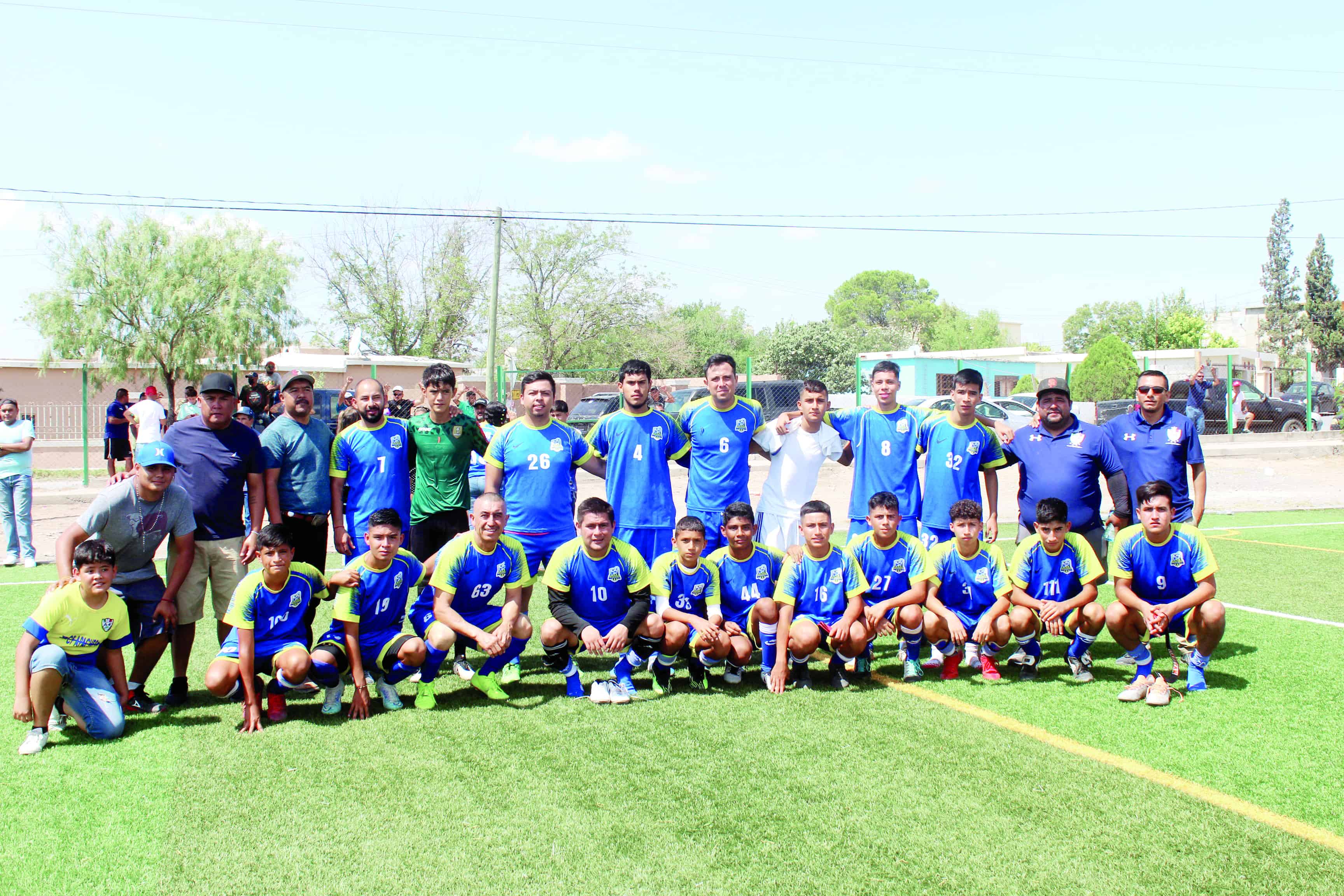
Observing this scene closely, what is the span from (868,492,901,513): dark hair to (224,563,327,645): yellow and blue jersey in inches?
137

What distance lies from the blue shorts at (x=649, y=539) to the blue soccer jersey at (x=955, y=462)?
177 centimetres

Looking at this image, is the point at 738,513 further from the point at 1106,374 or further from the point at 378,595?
the point at 1106,374

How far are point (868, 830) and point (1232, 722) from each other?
262 centimetres

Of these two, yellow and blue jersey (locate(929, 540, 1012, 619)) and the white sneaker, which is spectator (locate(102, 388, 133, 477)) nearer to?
the white sneaker

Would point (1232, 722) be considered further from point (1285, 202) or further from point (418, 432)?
point (1285, 202)

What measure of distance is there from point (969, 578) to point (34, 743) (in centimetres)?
539

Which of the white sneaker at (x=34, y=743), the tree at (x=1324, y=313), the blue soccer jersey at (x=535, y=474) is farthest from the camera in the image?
the tree at (x=1324, y=313)

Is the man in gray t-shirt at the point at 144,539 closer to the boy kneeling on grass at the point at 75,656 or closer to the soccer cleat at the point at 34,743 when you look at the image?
the boy kneeling on grass at the point at 75,656

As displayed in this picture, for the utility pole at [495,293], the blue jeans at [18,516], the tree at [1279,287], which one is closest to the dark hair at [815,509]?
the blue jeans at [18,516]

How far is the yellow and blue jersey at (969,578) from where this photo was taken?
6.21 meters

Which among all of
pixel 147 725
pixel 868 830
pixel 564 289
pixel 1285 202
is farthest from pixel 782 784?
pixel 1285 202

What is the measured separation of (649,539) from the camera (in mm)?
6516

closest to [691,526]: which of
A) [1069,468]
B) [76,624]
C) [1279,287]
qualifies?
[1069,468]

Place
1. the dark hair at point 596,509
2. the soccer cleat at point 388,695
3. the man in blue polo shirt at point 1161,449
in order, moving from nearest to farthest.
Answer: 1. the soccer cleat at point 388,695
2. the dark hair at point 596,509
3. the man in blue polo shirt at point 1161,449
